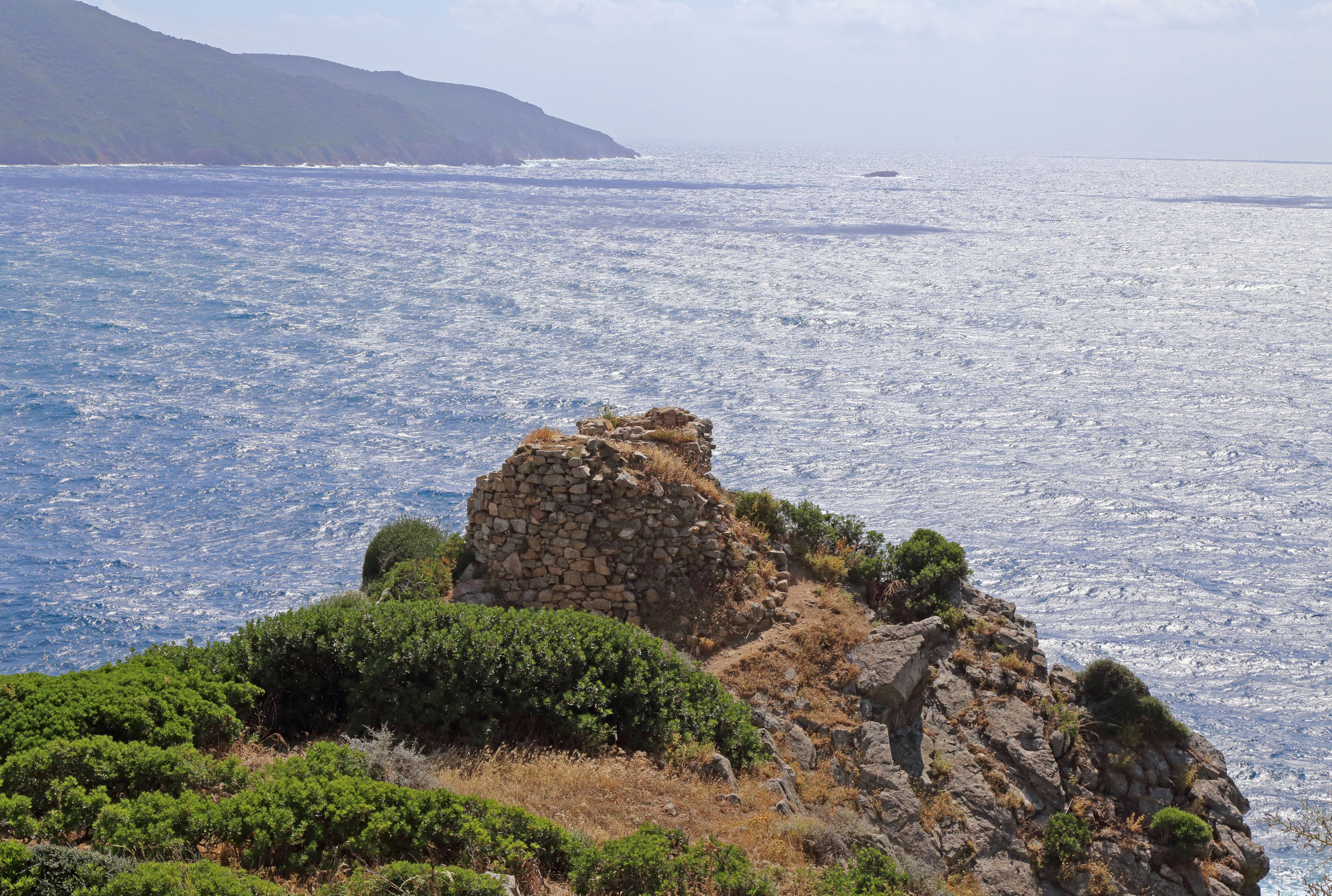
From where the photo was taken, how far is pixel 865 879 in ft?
36.3

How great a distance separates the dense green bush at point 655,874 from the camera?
1002cm

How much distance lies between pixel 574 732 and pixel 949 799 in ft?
26.1

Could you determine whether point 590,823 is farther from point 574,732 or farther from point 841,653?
point 841,653

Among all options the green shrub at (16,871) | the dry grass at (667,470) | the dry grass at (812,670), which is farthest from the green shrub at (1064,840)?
the green shrub at (16,871)

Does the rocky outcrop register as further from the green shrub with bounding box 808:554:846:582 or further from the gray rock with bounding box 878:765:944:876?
the green shrub with bounding box 808:554:846:582

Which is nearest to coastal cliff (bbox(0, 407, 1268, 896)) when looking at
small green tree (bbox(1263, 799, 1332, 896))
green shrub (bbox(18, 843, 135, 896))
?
green shrub (bbox(18, 843, 135, 896))

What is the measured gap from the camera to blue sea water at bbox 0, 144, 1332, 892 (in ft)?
130

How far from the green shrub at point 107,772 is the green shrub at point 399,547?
10425mm

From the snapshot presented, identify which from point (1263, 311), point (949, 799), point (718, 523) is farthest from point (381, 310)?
point (1263, 311)

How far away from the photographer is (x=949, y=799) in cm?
1758

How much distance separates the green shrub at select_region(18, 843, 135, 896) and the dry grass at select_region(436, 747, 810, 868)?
4.50 m

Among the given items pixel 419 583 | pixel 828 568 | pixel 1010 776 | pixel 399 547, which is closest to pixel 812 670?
pixel 828 568

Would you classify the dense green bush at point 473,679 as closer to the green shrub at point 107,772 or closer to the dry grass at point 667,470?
the green shrub at point 107,772

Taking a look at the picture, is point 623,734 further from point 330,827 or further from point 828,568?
point 828,568
